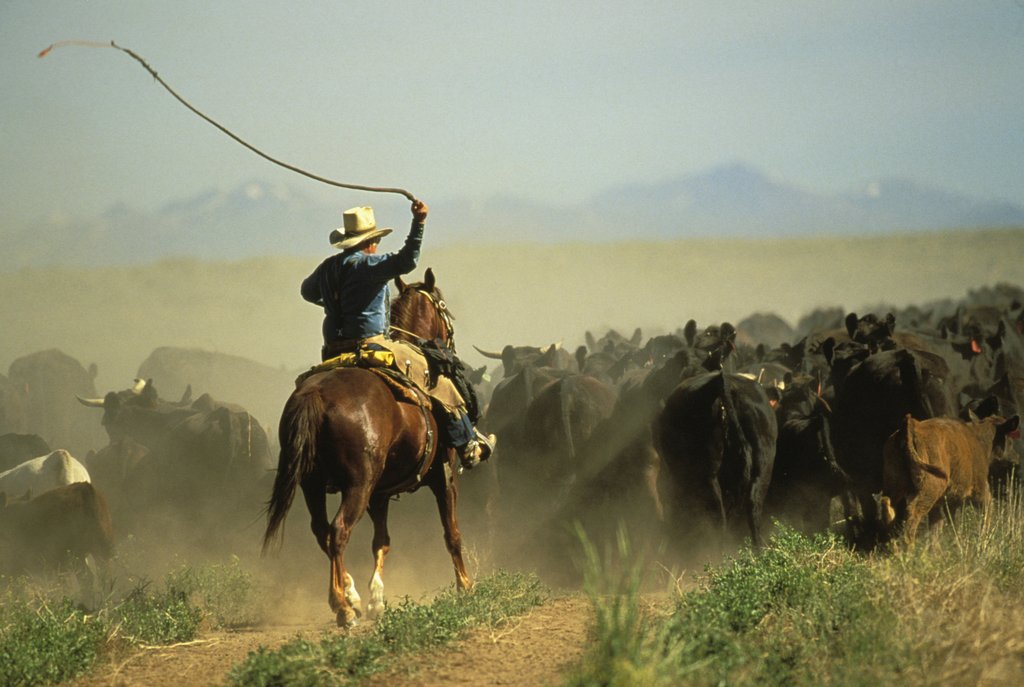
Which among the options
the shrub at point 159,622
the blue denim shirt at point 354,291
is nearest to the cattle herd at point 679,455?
the blue denim shirt at point 354,291

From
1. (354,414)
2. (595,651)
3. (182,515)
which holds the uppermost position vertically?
(354,414)

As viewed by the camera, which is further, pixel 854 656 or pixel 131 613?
pixel 131 613

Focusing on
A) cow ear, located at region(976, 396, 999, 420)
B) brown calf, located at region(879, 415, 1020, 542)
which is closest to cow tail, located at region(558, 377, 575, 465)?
cow ear, located at region(976, 396, 999, 420)

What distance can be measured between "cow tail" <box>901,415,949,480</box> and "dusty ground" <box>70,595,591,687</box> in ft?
9.60

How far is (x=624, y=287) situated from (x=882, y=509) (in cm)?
10218

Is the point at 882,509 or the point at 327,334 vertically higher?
the point at 327,334

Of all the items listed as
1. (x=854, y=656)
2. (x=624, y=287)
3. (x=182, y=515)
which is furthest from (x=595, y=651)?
(x=624, y=287)

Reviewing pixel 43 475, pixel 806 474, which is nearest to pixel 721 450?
pixel 806 474

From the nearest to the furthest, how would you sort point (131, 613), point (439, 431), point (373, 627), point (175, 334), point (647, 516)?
point (373, 627), point (131, 613), point (439, 431), point (647, 516), point (175, 334)

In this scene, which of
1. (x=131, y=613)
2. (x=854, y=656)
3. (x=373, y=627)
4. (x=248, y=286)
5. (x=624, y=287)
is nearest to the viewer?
(x=854, y=656)

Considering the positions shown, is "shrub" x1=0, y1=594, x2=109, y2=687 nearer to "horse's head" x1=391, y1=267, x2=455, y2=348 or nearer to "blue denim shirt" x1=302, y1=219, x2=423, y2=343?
"blue denim shirt" x1=302, y1=219, x2=423, y2=343

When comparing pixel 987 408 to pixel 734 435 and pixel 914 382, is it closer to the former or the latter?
pixel 914 382

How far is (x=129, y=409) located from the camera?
70.1ft

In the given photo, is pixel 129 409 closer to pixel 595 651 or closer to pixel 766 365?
pixel 766 365
